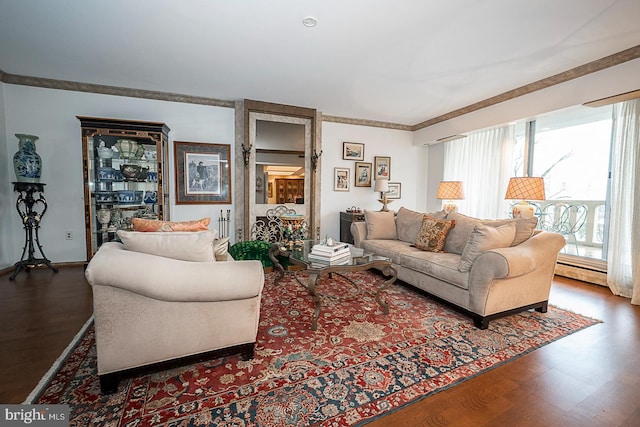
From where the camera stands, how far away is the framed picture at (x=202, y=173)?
15.1ft

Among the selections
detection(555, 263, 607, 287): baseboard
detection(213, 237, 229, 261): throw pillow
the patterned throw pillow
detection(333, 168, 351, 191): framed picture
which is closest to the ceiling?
A: detection(333, 168, 351, 191): framed picture

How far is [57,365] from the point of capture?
5.92 feet

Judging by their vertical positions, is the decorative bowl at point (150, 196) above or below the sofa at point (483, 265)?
above

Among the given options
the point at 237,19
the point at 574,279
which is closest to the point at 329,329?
the point at 237,19

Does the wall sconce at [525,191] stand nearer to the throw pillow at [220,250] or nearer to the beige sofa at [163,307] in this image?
the beige sofa at [163,307]

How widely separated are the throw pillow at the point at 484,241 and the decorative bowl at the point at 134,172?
173 inches

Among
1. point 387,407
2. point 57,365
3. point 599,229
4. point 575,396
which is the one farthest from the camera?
point 599,229

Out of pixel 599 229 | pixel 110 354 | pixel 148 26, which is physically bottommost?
pixel 110 354

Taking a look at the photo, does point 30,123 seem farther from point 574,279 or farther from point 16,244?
point 574,279

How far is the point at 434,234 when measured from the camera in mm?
3391

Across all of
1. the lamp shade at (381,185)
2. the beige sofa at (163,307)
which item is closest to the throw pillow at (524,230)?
the beige sofa at (163,307)

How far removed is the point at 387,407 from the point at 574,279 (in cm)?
400

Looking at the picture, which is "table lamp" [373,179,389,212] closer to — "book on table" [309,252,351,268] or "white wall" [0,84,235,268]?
"book on table" [309,252,351,268]

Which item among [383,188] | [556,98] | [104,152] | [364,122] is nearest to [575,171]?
[556,98]
